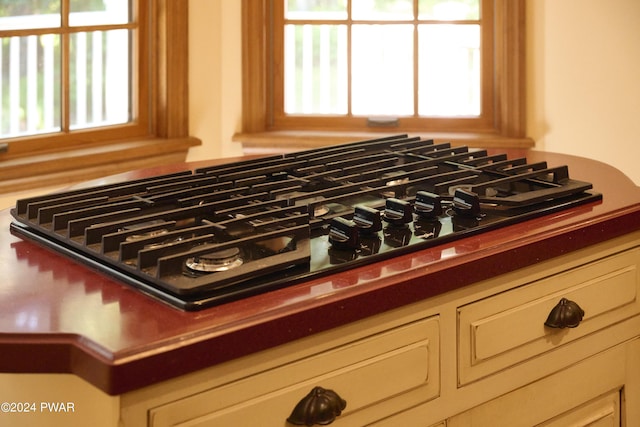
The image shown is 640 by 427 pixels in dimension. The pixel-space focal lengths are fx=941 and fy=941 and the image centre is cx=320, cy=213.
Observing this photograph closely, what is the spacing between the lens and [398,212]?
1.61 m

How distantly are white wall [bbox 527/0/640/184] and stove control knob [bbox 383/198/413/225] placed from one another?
6.63 feet

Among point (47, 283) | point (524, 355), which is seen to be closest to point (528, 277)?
point (524, 355)

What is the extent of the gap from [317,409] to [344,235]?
0.29 m

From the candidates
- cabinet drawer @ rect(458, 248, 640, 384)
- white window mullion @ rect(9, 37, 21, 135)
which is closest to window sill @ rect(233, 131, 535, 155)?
white window mullion @ rect(9, 37, 21, 135)

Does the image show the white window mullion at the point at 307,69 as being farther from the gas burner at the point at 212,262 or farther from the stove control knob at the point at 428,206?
the gas burner at the point at 212,262

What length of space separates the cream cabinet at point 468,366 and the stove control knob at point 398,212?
0.52ft

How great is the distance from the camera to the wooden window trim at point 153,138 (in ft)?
10.4

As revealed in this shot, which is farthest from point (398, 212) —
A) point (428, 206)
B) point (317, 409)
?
point (317, 409)

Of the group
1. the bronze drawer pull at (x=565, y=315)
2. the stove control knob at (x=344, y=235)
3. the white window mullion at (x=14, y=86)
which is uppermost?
the white window mullion at (x=14, y=86)

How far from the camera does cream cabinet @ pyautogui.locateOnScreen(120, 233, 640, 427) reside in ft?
4.03

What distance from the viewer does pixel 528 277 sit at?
1663mm

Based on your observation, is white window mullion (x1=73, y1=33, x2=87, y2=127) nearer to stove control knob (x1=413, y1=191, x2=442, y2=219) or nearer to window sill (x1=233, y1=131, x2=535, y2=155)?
window sill (x1=233, y1=131, x2=535, y2=155)

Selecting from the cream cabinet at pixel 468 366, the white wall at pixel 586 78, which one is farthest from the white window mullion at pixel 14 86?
the cream cabinet at pixel 468 366

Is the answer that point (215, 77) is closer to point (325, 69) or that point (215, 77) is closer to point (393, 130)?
point (325, 69)
